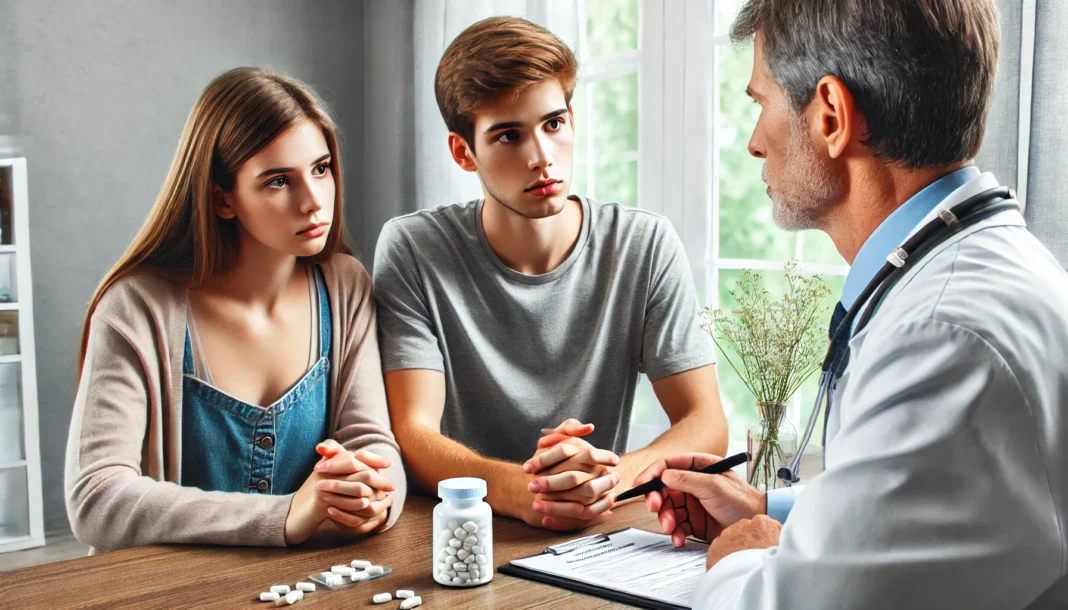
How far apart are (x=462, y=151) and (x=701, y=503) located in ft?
3.24

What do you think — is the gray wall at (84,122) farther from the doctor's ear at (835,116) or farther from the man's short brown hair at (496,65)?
the doctor's ear at (835,116)

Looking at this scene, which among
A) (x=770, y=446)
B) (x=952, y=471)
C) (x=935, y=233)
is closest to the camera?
(x=952, y=471)

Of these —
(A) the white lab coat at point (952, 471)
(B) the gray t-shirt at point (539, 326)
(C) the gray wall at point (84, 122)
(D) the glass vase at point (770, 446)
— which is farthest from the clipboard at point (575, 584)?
(C) the gray wall at point (84, 122)

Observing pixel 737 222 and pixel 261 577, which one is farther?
pixel 737 222

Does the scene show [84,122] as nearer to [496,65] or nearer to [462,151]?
[462,151]

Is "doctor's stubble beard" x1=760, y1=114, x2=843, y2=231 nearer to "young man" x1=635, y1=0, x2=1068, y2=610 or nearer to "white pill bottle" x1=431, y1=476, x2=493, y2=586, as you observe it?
"young man" x1=635, y1=0, x2=1068, y2=610

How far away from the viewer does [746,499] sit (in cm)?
139

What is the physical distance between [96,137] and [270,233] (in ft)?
8.61

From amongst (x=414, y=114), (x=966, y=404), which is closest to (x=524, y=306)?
(x=966, y=404)

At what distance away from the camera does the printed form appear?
1200 mm

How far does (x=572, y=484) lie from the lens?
4.80 feet

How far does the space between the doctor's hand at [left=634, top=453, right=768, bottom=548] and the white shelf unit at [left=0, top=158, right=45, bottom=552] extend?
9.92 feet

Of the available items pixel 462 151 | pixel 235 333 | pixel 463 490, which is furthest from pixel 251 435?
pixel 462 151

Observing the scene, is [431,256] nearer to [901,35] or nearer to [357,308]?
[357,308]
